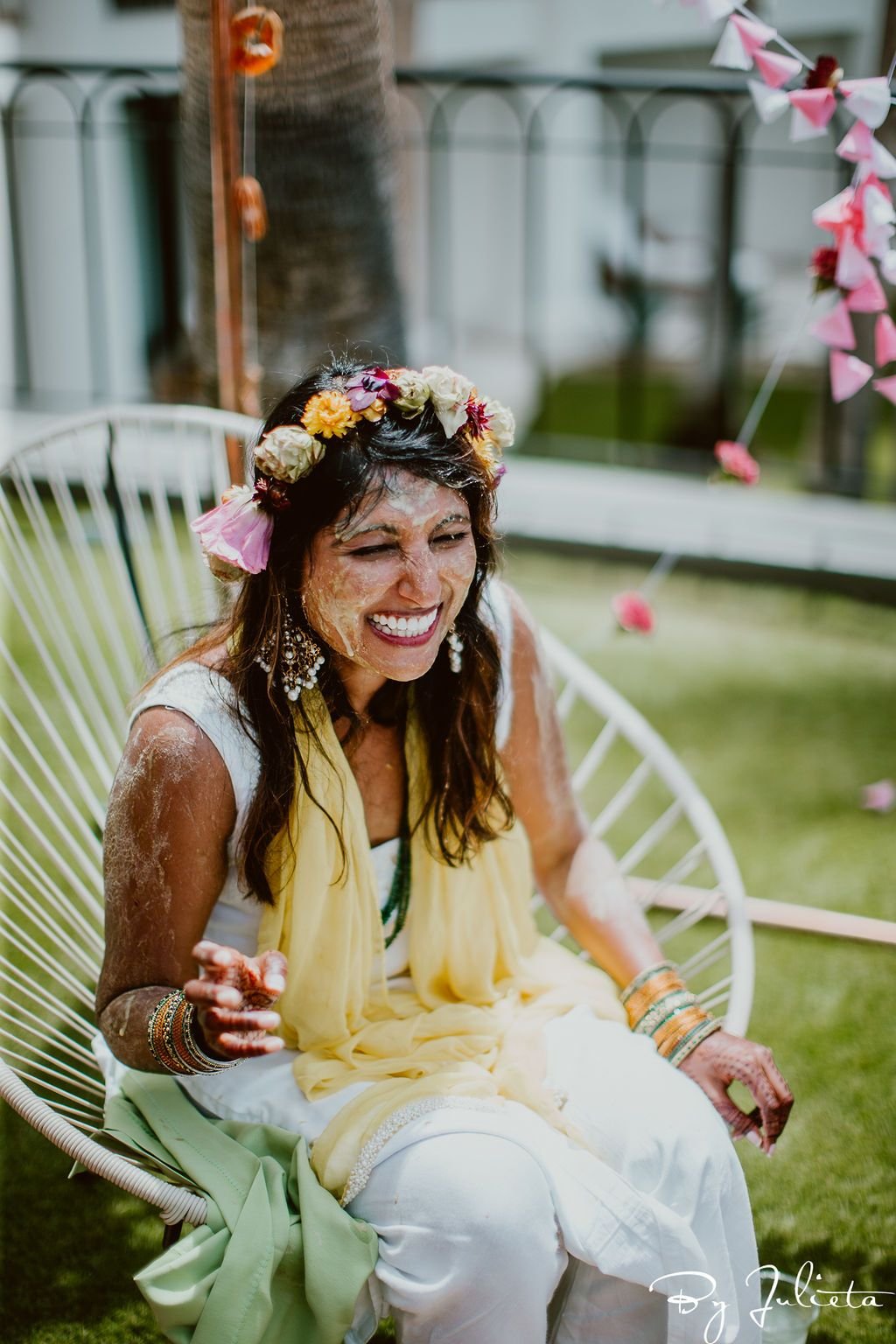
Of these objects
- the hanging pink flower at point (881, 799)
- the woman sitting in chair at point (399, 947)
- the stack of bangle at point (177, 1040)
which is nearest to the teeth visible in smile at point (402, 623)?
the woman sitting in chair at point (399, 947)

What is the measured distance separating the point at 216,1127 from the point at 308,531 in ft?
2.71

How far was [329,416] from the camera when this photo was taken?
5.34ft

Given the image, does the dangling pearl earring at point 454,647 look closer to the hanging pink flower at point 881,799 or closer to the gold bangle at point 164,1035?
the gold bangle at point 164,1035

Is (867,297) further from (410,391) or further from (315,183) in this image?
(315,183)

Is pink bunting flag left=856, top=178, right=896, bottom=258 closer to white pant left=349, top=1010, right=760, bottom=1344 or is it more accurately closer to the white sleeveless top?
the white sleeveless top

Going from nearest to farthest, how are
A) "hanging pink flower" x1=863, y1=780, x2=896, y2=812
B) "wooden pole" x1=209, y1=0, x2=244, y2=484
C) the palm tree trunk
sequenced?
"wooden pole" x1=209, y1=0, x2=244, y2=484, the palm tree trunk, "hanging pink flower" x1=863, y1=780, x2=896, y2=812

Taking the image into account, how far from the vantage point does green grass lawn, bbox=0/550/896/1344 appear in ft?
6.88

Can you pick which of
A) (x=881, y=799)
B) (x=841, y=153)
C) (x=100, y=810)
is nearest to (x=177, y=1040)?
(x=100, y=810)

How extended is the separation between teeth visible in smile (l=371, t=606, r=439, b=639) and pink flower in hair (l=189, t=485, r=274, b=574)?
0.17 metres

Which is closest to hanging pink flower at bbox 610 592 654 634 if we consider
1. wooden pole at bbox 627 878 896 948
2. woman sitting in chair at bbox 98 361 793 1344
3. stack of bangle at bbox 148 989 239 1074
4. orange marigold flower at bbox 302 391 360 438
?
wooden pole at bbox 627 878 896 948

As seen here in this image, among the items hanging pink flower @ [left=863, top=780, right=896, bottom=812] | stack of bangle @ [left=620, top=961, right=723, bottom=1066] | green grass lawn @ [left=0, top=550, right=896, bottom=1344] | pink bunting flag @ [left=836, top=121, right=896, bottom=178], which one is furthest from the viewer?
hanging pink flower @ [left=863, top=780, right=896, bottom=812]

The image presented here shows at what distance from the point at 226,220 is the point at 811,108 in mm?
1152

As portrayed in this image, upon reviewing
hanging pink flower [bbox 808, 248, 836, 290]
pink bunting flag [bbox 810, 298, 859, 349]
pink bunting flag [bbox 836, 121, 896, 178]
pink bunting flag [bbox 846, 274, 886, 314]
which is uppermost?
pink bunting flag [bbox 836, 121, 896, 178]

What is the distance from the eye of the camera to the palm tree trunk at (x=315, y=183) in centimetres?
334
